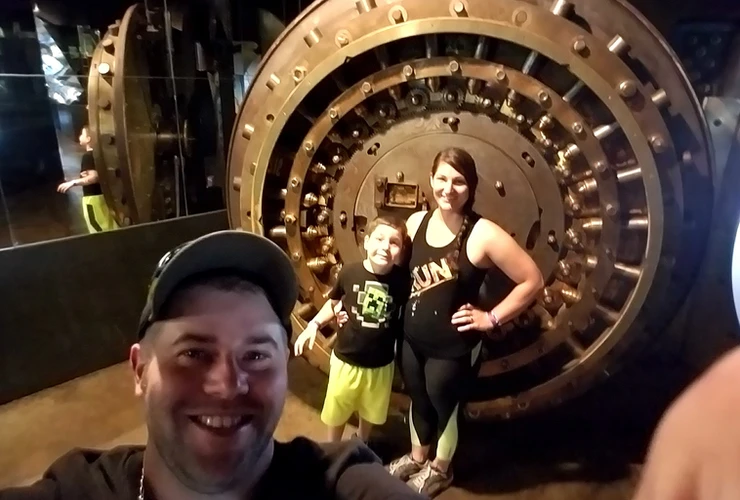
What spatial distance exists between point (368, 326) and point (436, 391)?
22cm

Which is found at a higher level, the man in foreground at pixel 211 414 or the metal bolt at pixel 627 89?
the metal bolt at pixel 627 89

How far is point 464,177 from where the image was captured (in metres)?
1.45

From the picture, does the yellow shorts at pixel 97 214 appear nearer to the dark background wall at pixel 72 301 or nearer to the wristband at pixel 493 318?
the dark background wall at pixel 72 301

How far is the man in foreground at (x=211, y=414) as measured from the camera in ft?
2.51

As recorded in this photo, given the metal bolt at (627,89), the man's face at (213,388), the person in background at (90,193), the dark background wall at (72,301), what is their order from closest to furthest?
the man's face at (213,388) < the metal bolt at (627,89) < the dark background wall at (72,301) < the person in background at (90,193)

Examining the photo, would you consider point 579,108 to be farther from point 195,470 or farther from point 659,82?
point 195,470

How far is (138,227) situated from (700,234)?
174cm

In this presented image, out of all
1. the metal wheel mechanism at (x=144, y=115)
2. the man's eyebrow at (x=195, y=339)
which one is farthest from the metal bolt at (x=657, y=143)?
the metal wheel mechanism at (x=144, y=115)

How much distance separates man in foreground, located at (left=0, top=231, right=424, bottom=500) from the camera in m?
0.77

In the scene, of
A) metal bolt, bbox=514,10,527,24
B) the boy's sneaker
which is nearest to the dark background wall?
the boy's sneaker

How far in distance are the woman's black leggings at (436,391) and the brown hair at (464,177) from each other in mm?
236

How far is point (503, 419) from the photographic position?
5.41 feet

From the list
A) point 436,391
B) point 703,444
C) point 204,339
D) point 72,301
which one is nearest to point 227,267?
point 204,339

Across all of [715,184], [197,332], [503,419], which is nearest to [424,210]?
[503,419]
